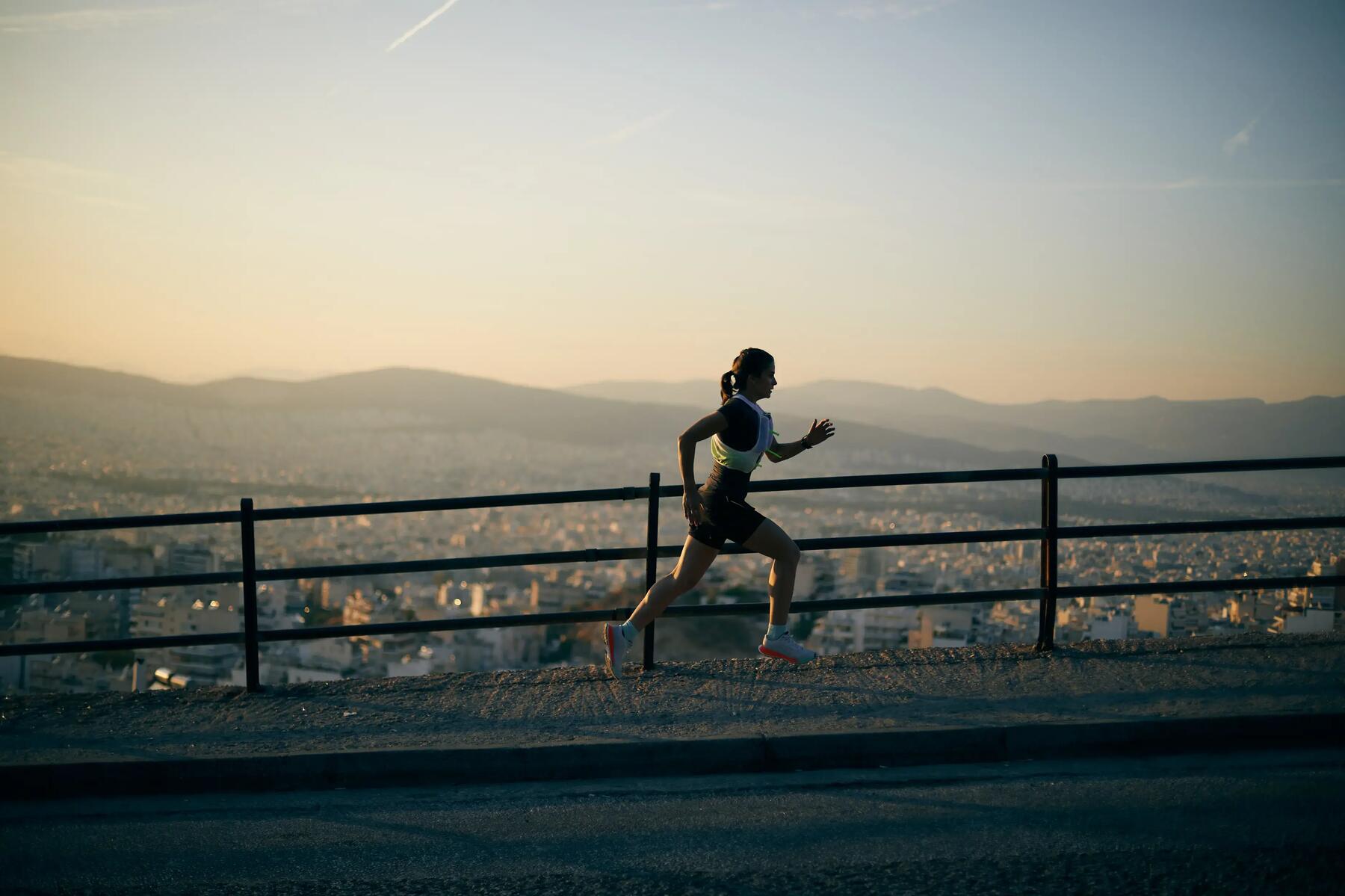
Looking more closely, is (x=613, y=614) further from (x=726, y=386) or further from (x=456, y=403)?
(x=456, y=403)

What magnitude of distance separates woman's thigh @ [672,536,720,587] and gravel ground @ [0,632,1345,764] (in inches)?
27.4

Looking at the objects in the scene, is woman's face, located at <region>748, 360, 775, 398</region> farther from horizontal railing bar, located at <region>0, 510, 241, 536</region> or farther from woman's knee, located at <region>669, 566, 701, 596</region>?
horizontal railing bar, located at <region>0, 510, 241, 536</region>

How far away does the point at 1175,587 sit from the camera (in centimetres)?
702

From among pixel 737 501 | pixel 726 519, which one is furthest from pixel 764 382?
pixel 726 519

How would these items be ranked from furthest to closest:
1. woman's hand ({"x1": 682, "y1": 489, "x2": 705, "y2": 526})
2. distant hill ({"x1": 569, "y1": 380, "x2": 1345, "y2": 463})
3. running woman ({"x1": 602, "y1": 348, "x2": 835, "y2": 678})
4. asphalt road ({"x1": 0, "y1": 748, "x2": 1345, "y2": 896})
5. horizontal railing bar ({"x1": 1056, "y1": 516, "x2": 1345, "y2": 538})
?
1. distant hill ({"x1": 569, "y1": 380, "x2": 1345, "y2": 463})
2. horizontal railing bar ({"x1": 1056, "y1": 516, "x2": 1345, "y2": 538})
3. woman's hand ({"x1": 682, "y1": 489, "x2": 705, "y2": 526})
4. running woman ({"x1": 602, "y1": 348, "x2": 835, "y2": 678})
5. asphalt road ({"x1": 0, "y1": 748, "x2": 1345, "y2": 896})

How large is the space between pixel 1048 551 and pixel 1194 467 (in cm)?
116

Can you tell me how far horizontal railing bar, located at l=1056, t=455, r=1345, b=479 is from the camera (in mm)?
7031

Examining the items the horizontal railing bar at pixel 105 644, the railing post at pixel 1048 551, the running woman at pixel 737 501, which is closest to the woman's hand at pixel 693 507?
the running woman at pixel 737 501

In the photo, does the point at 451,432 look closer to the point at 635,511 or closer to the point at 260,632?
the point at 635,511

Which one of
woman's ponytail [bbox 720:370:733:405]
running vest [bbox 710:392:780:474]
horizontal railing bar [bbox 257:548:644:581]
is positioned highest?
woman's ponytail [bbox 720:370:733:405]

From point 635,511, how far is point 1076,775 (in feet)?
144

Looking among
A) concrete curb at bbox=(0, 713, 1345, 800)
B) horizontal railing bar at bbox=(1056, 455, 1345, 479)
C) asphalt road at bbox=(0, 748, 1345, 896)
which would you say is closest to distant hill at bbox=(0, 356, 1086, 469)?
horizontal railing bar at bbox=(1056, 455, 1345, 479)

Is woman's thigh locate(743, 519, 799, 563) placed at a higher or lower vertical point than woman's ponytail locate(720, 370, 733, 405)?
lower

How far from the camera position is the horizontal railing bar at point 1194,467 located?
7.03 metres
